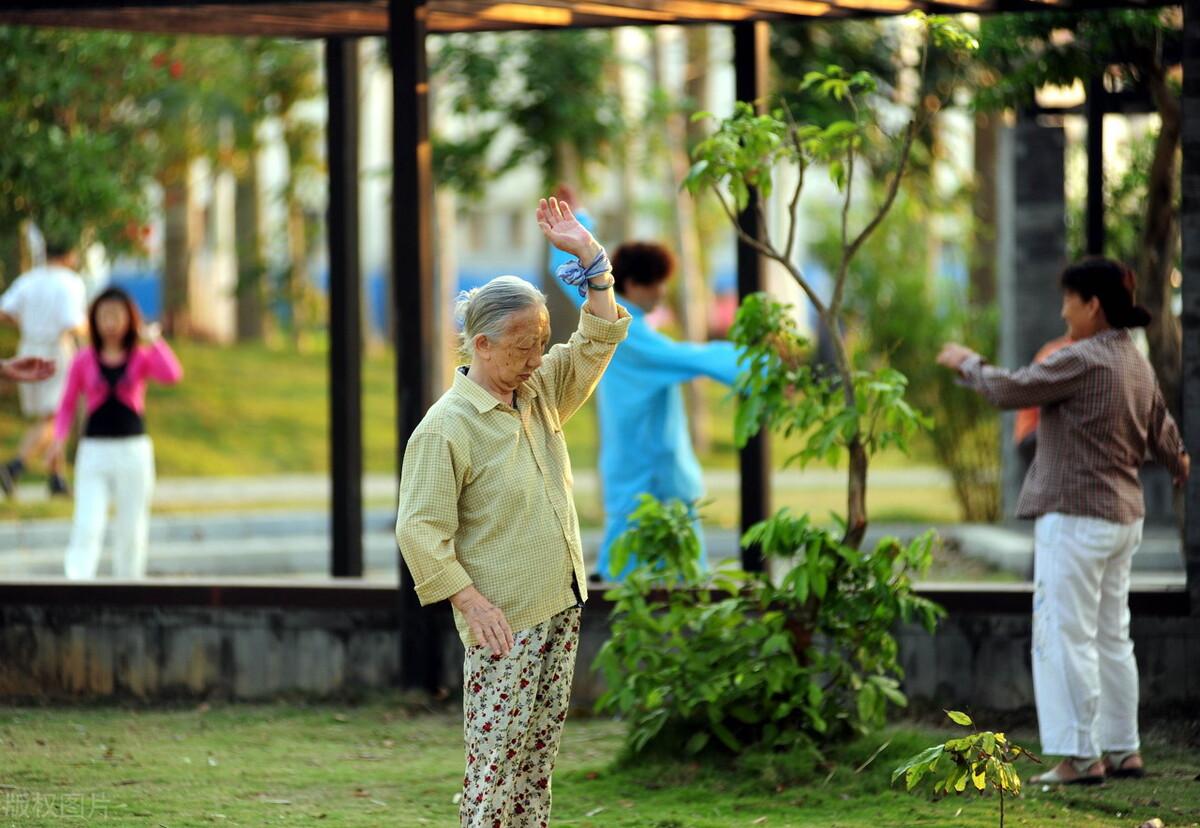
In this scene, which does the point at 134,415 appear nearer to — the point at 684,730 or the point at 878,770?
the point at 684,730

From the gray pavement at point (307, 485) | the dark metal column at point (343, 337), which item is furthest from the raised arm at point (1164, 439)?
the gray pavement at point (307, 485)

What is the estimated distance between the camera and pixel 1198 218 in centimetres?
696

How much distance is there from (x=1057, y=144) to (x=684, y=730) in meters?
7.25

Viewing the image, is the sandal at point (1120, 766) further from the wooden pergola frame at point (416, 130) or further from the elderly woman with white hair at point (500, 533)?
the elderly woman with white hair at point (500, 533)

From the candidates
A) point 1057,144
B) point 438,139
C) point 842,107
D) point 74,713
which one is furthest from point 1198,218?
point 438,139

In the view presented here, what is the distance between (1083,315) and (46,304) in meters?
10.0

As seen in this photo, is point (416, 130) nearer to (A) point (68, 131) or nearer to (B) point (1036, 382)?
(B) point (1036, 382)

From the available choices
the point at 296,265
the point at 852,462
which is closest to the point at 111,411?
the point at 852,462

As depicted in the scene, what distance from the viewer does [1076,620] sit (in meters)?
6.09

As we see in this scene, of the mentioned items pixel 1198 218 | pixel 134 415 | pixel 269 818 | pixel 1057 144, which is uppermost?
pixel 1057 144

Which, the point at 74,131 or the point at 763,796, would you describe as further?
the point at 74,131

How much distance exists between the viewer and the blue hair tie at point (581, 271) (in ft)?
15.6

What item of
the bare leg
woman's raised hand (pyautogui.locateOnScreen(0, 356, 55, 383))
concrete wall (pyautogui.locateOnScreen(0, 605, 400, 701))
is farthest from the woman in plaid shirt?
the bare leg

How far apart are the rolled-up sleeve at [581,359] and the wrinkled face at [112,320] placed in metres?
4.82
